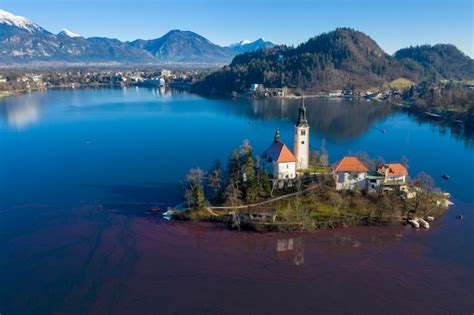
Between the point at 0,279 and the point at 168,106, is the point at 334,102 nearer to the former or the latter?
the point at 168,106

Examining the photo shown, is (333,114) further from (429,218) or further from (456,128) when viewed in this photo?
(429,218)

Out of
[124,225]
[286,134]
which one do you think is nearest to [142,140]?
[286,134]

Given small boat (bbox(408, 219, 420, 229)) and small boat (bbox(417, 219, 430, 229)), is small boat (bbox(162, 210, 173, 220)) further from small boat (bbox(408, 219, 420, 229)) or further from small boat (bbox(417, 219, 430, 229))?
small boat (bbox(417, 219, 430, 229))

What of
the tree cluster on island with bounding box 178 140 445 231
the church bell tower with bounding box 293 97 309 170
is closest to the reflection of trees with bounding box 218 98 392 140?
the church bell tower with bounding box 293 97 309 170

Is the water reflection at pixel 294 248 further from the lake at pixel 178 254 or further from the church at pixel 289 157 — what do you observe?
the church at pixel 289 157

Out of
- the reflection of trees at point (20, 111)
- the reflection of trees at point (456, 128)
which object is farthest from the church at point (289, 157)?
the reflection of trees at point (20, 111)

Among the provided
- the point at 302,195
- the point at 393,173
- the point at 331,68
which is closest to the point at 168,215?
the point at 302,195

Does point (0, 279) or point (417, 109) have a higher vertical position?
point (417, 109)
